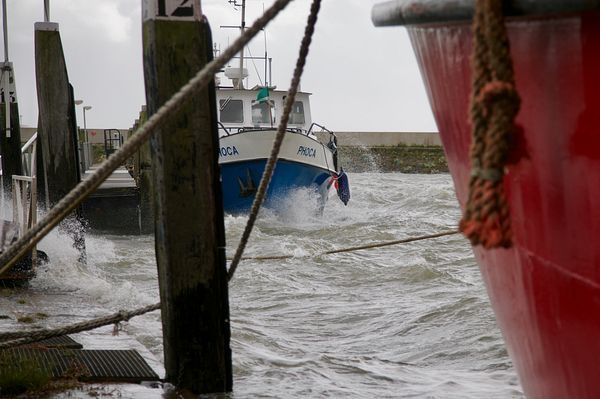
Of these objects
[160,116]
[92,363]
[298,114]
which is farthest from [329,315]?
[298,114]

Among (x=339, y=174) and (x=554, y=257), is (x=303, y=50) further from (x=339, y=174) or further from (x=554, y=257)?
(x=339, y=174)

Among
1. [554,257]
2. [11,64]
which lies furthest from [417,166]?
[554,257]

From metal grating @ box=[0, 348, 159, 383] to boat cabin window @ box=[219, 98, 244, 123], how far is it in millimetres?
14884

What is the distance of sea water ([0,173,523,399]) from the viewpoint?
226 inches

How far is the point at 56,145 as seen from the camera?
31.8ft

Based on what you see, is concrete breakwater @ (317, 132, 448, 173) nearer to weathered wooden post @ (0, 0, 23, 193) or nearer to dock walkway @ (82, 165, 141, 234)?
dock walkway @ (82, 165, 141, 234)

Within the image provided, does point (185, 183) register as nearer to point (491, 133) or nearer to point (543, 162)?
point (543, 162)

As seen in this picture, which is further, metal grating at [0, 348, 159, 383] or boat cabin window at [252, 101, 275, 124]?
boat cabin window at [252, 101, 275, 124]

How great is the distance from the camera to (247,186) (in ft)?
60.8

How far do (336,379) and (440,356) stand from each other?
1359 millimetres

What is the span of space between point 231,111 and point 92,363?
15381mm

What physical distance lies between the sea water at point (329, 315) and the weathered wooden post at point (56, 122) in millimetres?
504

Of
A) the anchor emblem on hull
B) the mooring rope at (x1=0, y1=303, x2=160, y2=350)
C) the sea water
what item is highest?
the anchor emblem on hull

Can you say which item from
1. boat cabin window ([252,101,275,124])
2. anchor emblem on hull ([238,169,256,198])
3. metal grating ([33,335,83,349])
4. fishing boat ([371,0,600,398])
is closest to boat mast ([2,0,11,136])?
anchor emblem on hull ([238,169,256,198])
